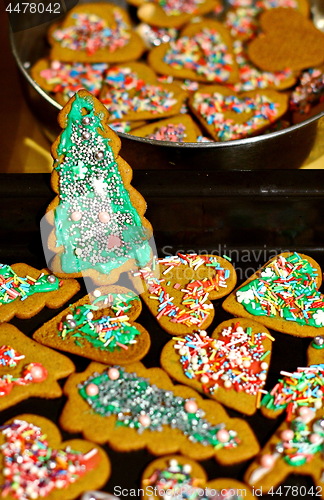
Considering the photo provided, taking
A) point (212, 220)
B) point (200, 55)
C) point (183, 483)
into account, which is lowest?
point (183, 483)

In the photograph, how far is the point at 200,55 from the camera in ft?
5.48

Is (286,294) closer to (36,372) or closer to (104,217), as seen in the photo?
(104,217)

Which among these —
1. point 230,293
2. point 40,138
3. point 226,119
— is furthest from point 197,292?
point 40,138

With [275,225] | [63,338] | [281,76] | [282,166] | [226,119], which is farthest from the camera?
[281,76]

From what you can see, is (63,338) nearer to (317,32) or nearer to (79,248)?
(79,248)

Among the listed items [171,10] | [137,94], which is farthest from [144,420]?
[171,10]

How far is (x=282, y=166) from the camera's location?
138cm

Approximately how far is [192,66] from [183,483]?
1005 mm

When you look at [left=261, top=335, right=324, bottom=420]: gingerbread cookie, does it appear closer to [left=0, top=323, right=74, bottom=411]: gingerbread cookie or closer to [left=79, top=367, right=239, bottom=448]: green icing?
[left=79, top=367, right=239, bottom=448]: green icing

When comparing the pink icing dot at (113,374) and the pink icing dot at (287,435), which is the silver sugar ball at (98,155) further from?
the pink icing dot at (287,435)

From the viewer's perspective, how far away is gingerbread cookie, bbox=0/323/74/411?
1093 mm

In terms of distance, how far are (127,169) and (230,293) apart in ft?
0.94

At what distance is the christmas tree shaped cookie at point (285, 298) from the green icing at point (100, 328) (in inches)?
7.0

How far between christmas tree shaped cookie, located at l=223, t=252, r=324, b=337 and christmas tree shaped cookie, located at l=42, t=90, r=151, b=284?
187 mm
